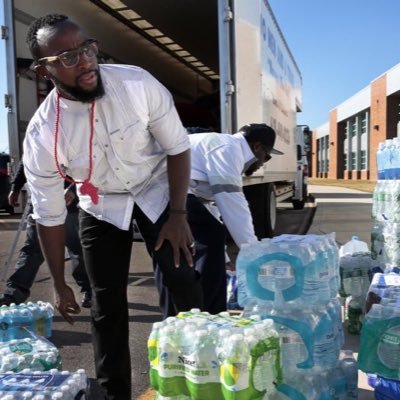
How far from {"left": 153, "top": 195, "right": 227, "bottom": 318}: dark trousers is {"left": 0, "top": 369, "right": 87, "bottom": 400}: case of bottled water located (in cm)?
161

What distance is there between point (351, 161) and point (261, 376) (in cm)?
4939

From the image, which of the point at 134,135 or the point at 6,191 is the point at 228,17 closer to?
the point at 134,135

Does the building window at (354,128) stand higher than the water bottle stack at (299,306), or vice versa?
the building window at (354,128)

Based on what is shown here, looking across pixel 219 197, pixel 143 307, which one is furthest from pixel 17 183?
pixel 219 197

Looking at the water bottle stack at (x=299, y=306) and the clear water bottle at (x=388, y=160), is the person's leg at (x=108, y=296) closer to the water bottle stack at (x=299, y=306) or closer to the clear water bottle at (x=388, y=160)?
the water bottle stack at (x=299, y=306)

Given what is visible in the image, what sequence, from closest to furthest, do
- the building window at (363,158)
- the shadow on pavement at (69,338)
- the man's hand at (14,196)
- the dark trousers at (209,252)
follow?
1. the dark trousers at (209,252)
2. the shadow on pavement at (69,338)
3. the man's hand at (14,196)
4. the building window at (363,158)

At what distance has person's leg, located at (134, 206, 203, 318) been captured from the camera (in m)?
2.54

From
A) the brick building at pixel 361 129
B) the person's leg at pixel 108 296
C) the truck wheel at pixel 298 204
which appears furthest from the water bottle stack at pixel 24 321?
the brick building at pixel 361 129

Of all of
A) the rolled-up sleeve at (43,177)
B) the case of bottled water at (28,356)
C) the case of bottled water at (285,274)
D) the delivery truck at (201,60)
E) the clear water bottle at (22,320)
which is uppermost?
the delivery truck at (201,60)

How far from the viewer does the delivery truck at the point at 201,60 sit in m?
6.52

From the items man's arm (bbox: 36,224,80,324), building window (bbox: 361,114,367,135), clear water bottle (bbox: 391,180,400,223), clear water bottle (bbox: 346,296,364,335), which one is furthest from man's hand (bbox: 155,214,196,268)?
building window (bbox: 361,114,367,135)

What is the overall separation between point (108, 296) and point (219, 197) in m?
1.08

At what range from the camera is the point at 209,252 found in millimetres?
3604

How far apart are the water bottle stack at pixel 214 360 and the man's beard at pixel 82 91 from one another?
1025 mm
